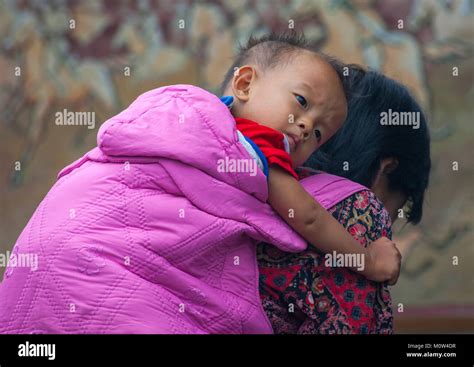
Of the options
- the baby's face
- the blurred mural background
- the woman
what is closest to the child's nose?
the baby's face

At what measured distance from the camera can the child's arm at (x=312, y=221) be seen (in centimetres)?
198

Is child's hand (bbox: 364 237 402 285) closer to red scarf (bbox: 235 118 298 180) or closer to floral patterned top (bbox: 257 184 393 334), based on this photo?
floral patterned top (bbox: 257 184 393 334)

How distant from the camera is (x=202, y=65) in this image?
3117 millimetres

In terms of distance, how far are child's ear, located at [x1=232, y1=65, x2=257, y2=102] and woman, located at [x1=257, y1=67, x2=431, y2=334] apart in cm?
27

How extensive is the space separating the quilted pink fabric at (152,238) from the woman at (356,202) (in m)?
0.07

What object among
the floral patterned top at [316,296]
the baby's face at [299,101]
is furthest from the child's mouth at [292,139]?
the floral patterned top at [316,296]

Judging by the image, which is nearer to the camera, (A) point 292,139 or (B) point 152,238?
(B) point 152,238

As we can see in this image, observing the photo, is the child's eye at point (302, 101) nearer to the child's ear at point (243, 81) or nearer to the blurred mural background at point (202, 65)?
the child's ear at point (243, 81)

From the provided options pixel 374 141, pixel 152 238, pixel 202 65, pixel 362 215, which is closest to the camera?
pixel 152 238

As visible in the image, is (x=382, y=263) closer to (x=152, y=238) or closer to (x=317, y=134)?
(x=317, y=134)

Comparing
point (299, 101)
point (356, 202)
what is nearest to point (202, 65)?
point (299, 101)

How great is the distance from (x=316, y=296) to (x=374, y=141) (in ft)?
1.87

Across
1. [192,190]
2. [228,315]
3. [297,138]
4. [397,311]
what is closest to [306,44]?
[297,138]
